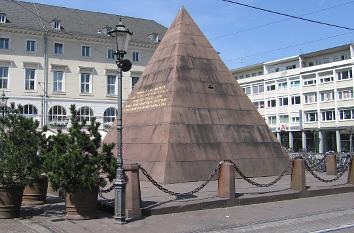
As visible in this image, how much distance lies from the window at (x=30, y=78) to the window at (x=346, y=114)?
37385 mm

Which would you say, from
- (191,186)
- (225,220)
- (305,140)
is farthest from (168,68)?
(305,140)

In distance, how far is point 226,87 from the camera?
16672mm

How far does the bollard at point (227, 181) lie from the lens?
10.5 metres

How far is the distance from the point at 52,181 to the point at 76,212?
795 mm

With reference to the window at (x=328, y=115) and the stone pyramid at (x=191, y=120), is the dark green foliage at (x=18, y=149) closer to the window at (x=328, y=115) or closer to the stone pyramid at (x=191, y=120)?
the stone pyramid at (x=191, y=120)

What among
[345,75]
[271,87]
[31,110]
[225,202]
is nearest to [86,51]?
[31,110]

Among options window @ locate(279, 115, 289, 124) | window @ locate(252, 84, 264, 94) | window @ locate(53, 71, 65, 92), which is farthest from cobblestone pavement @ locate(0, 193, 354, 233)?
window @ locate(252, 84, 264, 94)

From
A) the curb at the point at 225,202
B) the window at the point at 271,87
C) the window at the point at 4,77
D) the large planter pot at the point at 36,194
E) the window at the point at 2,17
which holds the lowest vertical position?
the curb at the point at 225,202

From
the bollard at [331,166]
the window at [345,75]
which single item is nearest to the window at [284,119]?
the window at [345,75]

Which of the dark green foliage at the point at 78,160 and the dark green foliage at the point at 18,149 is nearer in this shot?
the dark green foliage at the point at 78,160

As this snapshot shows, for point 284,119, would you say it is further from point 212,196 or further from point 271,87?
point 212,196

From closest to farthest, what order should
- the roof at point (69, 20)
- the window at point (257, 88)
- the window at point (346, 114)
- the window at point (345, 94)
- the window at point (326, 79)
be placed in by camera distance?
the roof at point (69, 20) → the window at point (346, 114) → the window at point (345, 94) → the window at point (326, 79) → the window at point (257, 88)

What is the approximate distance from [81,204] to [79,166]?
0.77 m

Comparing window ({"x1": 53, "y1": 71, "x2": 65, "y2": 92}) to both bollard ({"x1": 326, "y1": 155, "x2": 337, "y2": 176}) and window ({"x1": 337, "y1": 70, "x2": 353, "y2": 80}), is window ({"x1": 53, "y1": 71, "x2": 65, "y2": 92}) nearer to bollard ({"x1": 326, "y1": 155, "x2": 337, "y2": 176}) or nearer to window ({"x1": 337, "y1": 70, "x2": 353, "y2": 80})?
window ({"x1": 337, "y1": 70, "x2": 353, "y2": 80})
